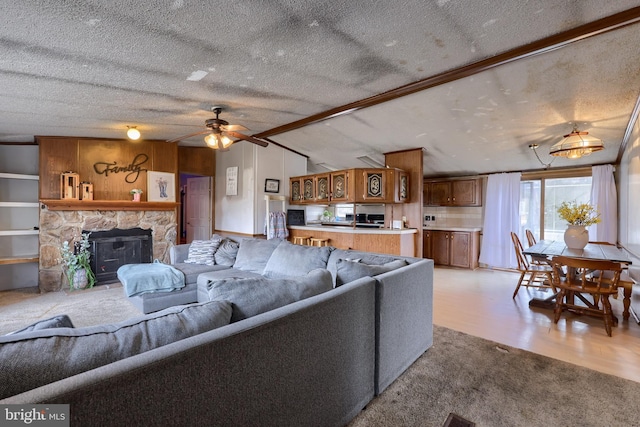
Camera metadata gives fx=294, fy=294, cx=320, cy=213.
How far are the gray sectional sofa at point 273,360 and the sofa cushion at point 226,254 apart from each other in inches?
92.9

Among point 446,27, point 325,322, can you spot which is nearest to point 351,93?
point 446,27

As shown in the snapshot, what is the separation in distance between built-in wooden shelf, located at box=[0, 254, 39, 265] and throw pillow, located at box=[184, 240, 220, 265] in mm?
2404

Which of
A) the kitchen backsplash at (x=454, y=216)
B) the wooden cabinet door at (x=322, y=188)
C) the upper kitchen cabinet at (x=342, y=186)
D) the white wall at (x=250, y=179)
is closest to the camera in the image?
the upper kitchen cabinet at (x=342, y=186)

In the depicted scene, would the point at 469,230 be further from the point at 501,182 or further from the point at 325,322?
the point at 325,322

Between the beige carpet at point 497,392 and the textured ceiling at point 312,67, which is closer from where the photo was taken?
the beige carpet at point 497,392

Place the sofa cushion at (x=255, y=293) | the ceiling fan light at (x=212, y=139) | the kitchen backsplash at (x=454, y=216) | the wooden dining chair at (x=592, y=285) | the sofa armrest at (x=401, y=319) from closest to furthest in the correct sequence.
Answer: the sofa cushion at (x=255, y=293), the sofa armrest at (x=401, y=319), the wooden dining chair at (x=592, y=285), the ceiling fan light at (x=212, y=139), the kitchen backsplash at (x=454, y=216)

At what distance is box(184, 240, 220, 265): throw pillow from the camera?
4031 millimetres

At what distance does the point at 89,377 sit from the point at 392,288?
1.67 metres

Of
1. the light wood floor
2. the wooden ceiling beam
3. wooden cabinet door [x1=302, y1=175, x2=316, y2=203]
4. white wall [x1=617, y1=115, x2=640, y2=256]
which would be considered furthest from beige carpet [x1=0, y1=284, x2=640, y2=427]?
wooden cabinet door [x1=302, y1=175, x2=316, y2=203]

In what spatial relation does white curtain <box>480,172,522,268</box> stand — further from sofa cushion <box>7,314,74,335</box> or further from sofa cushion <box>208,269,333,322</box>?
sofa cushion <box>7,314,74,335</box>

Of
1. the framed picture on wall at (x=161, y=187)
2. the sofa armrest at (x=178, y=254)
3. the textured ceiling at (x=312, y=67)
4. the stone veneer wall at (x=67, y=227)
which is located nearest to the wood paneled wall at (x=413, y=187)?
the textured ceiling at (x=312, y=67)

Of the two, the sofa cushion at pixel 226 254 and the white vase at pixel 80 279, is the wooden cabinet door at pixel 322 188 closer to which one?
the sofa cushion at pixel 226 254

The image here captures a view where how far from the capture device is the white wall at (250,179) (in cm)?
583

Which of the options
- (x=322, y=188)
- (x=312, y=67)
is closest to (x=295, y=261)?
(x=312, y=67)
